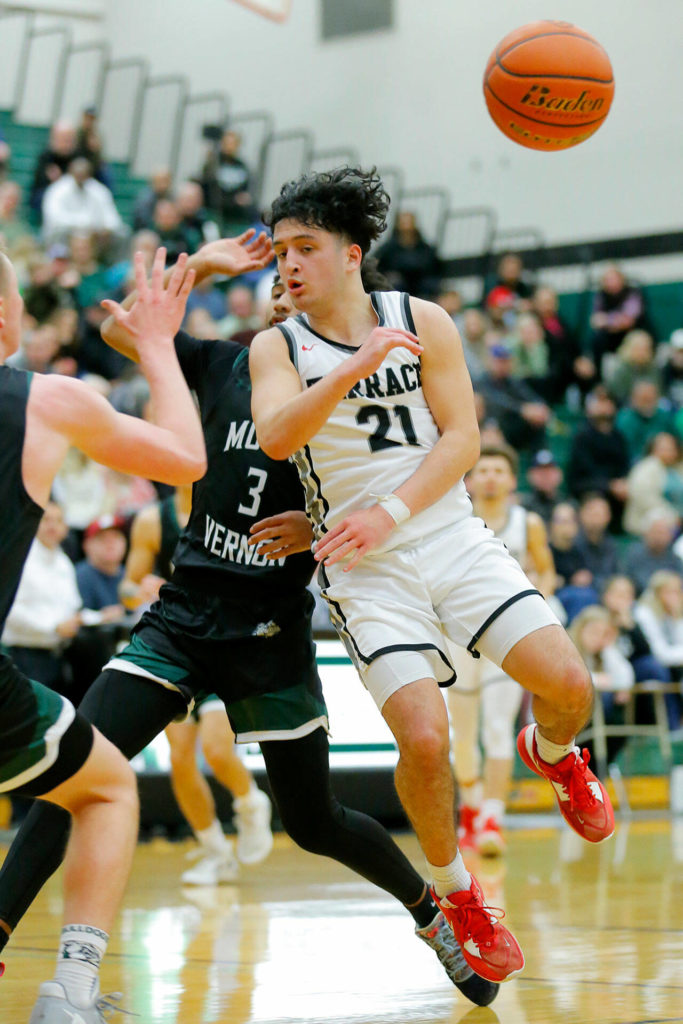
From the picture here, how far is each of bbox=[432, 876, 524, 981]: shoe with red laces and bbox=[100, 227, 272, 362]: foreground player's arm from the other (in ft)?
5.91

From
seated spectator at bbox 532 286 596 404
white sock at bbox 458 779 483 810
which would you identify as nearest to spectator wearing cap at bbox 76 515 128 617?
white sock at bbox 458 779 483 810

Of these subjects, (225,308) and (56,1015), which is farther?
(225,308)

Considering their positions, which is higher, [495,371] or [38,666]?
[495,371]

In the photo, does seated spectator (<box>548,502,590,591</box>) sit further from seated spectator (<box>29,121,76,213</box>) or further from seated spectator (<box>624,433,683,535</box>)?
seated spectator (<box>29,121,76,213</box>)

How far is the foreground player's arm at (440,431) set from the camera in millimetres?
3686

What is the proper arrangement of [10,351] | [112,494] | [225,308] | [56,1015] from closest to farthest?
[56,1015] → [10,351] → [112,494] → [225,308]

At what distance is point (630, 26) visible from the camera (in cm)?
1845

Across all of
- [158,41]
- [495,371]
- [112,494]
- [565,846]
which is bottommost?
[565,846]

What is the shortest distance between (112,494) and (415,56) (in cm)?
1160

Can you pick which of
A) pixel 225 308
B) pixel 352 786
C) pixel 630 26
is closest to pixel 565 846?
pixel 352 786

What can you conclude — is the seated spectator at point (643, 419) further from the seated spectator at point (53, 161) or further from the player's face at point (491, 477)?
the player's face at point (491, 477)

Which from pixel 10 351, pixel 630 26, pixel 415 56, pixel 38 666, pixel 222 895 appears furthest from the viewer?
pixel 415 56

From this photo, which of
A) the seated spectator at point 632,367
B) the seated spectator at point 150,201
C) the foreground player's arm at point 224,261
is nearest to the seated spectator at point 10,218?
the seated spectator at point 150,201

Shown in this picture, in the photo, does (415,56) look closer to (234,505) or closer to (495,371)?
(495,371)
